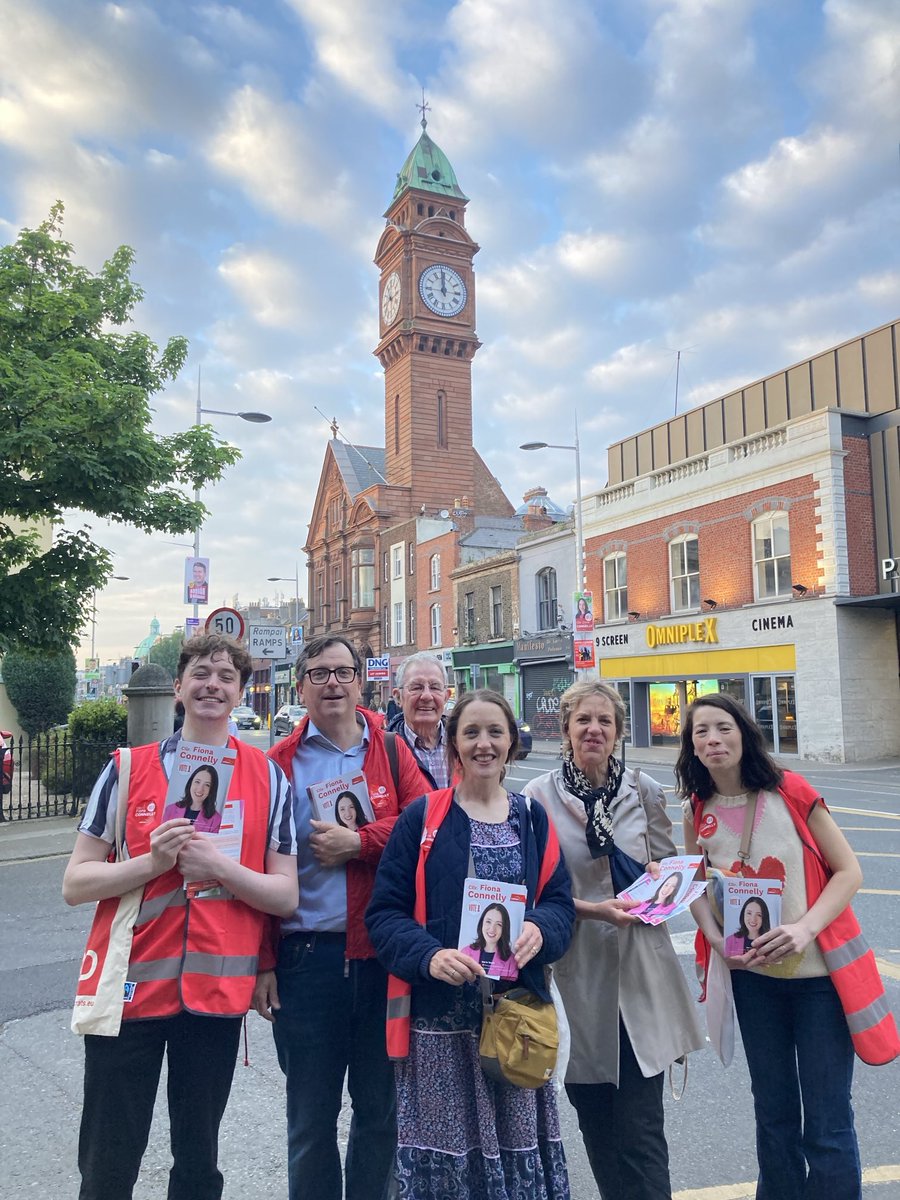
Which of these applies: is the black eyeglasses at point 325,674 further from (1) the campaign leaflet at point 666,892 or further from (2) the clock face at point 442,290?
(2) the clock face at point 442,290

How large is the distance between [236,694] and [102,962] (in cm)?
90

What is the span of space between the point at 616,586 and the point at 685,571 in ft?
11.8

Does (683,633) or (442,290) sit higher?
(442,290)

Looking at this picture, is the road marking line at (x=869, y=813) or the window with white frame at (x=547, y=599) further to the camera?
the window with white frame at (x=547, y=599)

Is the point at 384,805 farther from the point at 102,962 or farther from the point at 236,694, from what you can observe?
the point at 102,962

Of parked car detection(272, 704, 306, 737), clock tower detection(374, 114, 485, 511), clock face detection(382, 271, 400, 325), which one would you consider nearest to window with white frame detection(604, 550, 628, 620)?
parked car detection(272, 704, 306, 737)

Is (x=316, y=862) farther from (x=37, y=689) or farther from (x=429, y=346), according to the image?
(x=429, y=346)

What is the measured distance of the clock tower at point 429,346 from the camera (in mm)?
51125

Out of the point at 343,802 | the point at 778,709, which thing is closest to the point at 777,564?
the point at 778,709

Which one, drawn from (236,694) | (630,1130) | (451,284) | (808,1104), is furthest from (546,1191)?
(451,284)

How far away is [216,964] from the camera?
2.52 metres

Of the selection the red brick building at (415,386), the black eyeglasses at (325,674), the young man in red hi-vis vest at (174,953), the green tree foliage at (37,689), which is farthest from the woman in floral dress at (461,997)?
the red brick building at (415,386)

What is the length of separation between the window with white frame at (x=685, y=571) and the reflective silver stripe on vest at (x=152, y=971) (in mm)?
25024

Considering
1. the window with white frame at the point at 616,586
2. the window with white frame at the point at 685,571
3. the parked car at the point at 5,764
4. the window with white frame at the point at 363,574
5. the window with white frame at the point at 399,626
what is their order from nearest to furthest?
1. the parked car at the point at 5,764
2. the window with white frame at the point at 685,571
3. the window with white frame at the point at 616,586
4. the window with white frame at the point at 399,626
5. the window with white frame at the point at 363,574
